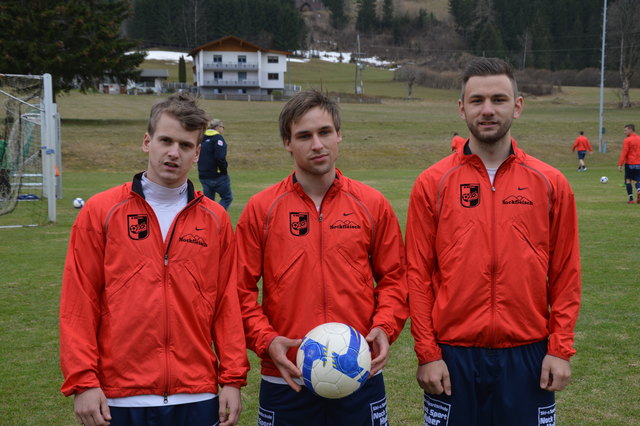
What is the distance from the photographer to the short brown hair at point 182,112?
309 centimetres

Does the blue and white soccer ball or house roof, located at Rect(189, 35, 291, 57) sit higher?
house roof, located at Rect(189, 35, 291, 57)

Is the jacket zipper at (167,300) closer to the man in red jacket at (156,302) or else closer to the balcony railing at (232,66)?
the man in red jacket at (156,302)

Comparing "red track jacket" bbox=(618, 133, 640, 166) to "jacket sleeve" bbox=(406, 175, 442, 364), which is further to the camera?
"red track jacket" bbox=(618, 133, 640, 166)

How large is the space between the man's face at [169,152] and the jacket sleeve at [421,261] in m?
1.13

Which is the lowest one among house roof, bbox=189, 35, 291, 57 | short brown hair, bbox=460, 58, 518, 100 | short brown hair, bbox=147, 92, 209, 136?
short brown hair, bbox=147, 92, 209, 136

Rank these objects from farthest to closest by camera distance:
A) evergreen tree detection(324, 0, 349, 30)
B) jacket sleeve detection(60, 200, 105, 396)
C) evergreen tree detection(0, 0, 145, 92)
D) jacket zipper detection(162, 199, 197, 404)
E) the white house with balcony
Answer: evergreen tree detection(324, 0, 349, 30), the white house with balcony, evergreen tree detection(0, 0, 145, 92), jacket zipper detection(162, 199, 197, 404), jacket sleeve detection(60, 200, 105, 396)

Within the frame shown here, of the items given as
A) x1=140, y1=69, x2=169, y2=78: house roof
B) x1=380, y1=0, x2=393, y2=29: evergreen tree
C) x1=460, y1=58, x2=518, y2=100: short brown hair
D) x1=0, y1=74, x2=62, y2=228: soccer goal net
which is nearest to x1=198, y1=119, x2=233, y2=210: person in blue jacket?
x1=0, y1=74, x2=62, y2=228: soccer goal net

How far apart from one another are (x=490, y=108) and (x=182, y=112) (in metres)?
1.51

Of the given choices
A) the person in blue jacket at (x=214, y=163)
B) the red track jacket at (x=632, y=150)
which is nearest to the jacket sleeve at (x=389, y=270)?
the person in blue jacket at (x=214, y=163)

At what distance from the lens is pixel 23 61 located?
1457 inches

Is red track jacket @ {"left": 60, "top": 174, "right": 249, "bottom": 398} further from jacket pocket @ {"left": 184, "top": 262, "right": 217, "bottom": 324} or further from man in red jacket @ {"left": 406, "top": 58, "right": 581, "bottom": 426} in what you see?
man in red jacket @ {"left": 406, "top": 58, "right": 581, "bottom": 426}

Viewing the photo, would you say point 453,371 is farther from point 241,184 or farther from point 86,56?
point 86,56

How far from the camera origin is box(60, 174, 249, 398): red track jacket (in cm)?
286

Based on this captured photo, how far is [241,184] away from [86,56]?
65.9 feet
